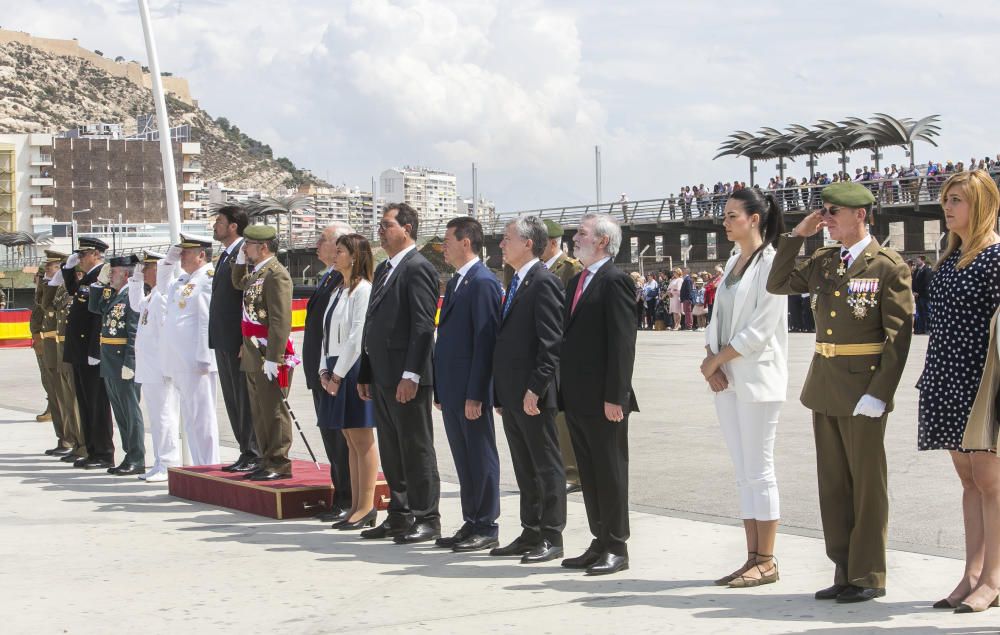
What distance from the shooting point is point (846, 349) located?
6.14m

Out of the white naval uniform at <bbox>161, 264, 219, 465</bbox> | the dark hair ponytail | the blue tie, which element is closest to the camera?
the dark hair ponytail

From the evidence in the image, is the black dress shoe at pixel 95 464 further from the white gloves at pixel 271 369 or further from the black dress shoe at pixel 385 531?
the black dress shoe at pixel 385 531

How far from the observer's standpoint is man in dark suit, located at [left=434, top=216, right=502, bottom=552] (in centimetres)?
775

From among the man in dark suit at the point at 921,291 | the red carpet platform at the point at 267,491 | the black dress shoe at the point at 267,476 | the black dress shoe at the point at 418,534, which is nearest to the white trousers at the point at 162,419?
the red carpet platform at the point at 267,491

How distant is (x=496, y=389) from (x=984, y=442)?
286cm

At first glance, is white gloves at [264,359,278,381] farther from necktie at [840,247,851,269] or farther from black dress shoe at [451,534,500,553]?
necktie at [840,247,851,269]

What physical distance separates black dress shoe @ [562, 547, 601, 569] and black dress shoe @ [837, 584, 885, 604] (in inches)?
56.6

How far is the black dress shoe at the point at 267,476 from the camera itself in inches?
373

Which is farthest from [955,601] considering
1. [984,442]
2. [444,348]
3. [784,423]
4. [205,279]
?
[784,423]

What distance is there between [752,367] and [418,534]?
8.65 feet

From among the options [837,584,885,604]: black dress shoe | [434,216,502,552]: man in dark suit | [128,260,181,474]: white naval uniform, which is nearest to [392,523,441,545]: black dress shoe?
[434,216,502,552]: man in dark suit

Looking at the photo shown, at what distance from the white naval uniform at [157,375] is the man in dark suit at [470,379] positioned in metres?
3.95

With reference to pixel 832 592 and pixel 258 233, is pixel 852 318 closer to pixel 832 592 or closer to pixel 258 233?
pixel 832 592

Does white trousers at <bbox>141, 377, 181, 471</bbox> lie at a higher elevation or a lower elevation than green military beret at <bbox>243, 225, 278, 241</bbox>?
lower
